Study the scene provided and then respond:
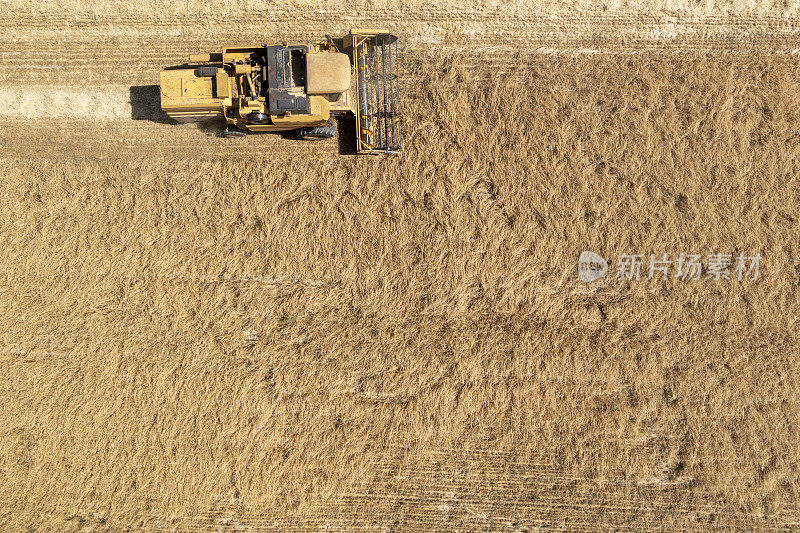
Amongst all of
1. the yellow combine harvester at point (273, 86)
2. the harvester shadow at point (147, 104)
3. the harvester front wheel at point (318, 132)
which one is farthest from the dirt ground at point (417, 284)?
the yellow combine harvester at point (273, 86)

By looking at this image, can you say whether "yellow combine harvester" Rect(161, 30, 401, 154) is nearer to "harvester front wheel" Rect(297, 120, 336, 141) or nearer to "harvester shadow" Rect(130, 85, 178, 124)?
"harvester front wheel" Rect(297, 120, 336, 141)

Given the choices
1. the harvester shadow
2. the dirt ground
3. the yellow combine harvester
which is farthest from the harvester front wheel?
the harvester shadow

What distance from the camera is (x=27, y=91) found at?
7703mm

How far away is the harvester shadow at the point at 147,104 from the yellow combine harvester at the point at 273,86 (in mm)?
617

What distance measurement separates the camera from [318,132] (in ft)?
23.9

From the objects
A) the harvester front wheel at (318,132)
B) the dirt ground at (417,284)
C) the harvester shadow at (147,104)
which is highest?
the harvester shadow at (147,104)

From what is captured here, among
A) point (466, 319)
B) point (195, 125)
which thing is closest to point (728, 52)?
point (466, 319)

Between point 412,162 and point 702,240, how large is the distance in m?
5.08

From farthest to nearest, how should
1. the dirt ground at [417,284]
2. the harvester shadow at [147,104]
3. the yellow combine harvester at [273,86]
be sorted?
the harvester shadow at [147,104], the dirt ground at [417,284], the yellow combine harvester at [273,86]

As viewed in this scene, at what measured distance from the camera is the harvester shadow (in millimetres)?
7668

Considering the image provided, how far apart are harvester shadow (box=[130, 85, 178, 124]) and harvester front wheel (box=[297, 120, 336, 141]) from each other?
7.57 feet

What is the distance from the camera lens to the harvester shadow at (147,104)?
7.67 m

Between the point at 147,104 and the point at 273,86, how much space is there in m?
2.68

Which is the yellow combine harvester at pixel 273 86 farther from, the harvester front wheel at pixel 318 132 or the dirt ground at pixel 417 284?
the dirt ground at pixel 417 284
